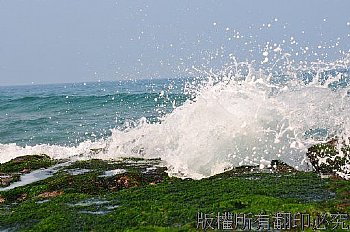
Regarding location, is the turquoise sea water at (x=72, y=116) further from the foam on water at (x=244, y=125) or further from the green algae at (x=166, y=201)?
the green algae at (x=166, y=201)

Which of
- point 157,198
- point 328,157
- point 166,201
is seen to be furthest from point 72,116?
point 166,201

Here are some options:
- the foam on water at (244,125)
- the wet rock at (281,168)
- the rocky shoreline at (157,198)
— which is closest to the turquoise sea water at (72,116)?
the foam on water at (244,125)

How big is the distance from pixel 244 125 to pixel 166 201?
265 inches

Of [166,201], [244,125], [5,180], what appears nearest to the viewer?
[166,201]

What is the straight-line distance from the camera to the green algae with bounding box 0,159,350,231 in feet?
19.8

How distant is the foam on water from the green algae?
2521 mm

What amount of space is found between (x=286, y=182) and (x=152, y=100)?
32.2 meters

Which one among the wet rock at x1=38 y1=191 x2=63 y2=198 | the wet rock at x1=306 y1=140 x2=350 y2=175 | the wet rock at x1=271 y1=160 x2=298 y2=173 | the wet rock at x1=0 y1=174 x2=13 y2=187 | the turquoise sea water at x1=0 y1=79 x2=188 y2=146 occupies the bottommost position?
the turquoise sea water at x1=0 y1=79 x2=188 y2=146

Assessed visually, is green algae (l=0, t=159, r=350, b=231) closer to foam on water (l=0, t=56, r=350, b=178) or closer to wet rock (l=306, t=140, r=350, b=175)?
wet rock (l=306, t=140, r=350, b=175)

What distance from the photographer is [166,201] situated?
702cm

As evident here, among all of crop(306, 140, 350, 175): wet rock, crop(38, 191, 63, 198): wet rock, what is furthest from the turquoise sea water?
crop(306, 140, 350, 175): wet rock

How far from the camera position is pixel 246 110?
45.1ft

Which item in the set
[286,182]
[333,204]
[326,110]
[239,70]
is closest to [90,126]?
[239,70]

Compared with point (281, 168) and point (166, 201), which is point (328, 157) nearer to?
point (281, 168)
